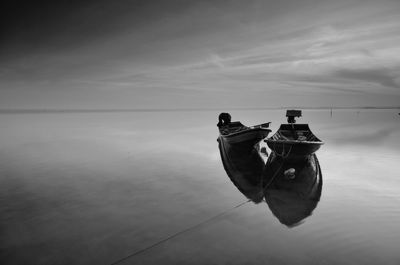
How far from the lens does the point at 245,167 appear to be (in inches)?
639

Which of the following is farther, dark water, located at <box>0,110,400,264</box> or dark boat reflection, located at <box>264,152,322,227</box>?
dark boat reflection, located at <box>264,152,322,227</box>

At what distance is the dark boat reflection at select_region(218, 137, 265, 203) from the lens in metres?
12.1

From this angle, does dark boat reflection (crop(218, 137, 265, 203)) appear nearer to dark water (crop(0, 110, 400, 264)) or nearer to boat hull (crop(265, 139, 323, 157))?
dark water (crop(0, 110, 400, 264))

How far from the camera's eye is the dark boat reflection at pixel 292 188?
9242 mm

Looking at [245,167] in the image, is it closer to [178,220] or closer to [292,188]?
[292,188]

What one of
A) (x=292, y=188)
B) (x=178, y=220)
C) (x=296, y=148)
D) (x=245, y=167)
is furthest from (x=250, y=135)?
(x=178, y=220)

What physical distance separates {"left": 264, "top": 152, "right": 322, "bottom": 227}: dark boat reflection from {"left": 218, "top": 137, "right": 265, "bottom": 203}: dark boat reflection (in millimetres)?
623

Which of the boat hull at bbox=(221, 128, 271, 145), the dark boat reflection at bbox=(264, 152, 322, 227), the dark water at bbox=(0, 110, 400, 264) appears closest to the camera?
the dark water at bbox=(0, 110, 400, 264)

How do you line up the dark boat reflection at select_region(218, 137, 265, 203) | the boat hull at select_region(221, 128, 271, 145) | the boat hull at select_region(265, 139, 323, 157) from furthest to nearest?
the boat hull at select_region(221, 128, 271, 145), the dark boat reflection at select_region(218, 137, 265, 203), the boat hull at select_region(265, 139, 323, 157)

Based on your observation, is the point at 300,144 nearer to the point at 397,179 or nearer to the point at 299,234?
the point at 299,234

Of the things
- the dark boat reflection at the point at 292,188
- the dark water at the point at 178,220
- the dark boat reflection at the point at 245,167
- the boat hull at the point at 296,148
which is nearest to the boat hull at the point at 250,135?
the dark boat reflection at the point at 245,167

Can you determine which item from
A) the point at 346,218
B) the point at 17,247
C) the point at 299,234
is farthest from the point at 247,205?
the point at 17,247

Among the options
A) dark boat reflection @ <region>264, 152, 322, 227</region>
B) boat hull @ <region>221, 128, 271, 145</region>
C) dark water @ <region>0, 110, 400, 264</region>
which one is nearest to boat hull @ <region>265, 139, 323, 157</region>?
dark boat reflection @ <region>264, 152, 322, 227</region>

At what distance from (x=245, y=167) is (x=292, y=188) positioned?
16.4 feet
